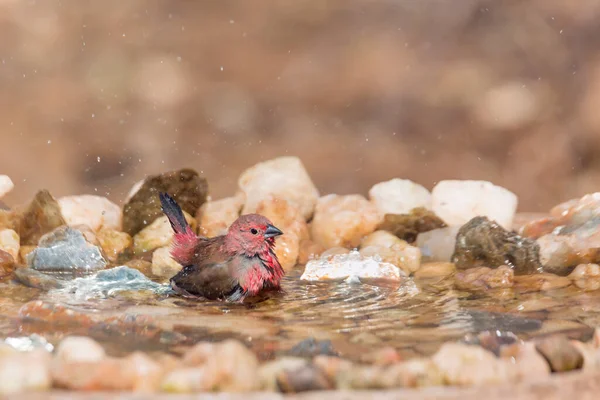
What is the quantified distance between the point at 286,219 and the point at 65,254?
136 centimetres

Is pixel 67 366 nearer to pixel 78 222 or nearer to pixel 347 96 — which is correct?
pixel 78 222

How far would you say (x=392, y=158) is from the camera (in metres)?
6.83

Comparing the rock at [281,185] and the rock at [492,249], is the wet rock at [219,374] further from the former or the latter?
the rock at [281,185]

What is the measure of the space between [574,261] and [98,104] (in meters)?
4.09

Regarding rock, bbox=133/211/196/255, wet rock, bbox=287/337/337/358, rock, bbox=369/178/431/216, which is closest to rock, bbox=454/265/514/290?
rock, bbox=369/178/431/216

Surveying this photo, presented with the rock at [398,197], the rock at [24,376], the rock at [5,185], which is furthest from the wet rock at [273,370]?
the rock at [5,185]

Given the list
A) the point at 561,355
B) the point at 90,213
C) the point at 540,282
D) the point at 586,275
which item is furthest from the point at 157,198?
the point at 561,355

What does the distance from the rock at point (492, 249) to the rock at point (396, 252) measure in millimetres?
226

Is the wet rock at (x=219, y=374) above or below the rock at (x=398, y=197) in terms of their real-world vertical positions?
below

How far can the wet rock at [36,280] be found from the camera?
13.8ft

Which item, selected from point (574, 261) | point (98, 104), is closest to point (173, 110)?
point (98, 104)

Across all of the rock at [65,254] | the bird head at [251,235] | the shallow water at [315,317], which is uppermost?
the rock at [65,254]

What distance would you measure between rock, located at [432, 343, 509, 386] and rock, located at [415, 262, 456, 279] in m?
2.13

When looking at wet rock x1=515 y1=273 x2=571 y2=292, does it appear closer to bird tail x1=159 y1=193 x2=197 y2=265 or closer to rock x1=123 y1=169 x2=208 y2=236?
bird tail x1=159 y1=193 x2=197 y2=265
